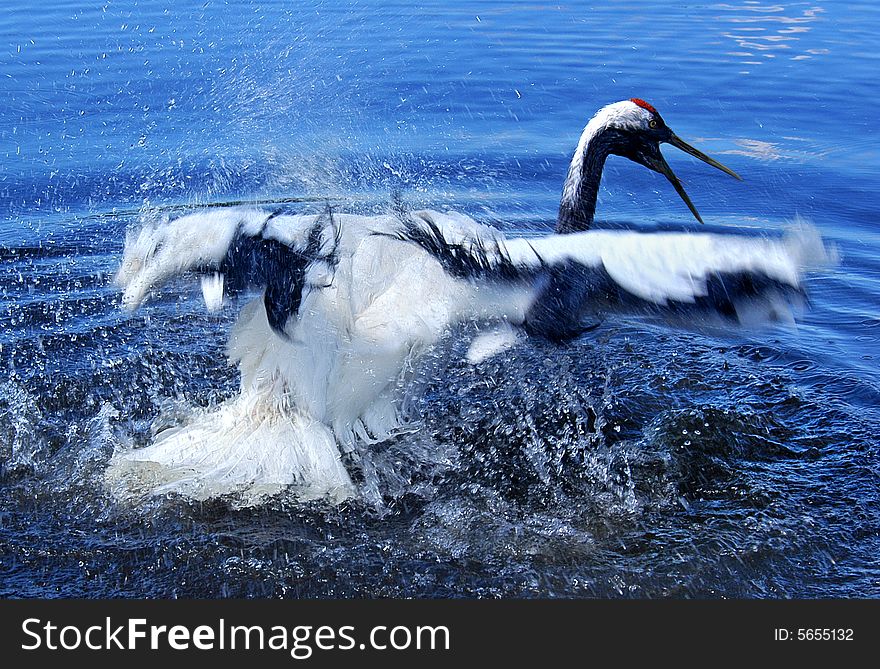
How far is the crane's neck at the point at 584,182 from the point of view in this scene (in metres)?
5.68

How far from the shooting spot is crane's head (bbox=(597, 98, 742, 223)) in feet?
19.2

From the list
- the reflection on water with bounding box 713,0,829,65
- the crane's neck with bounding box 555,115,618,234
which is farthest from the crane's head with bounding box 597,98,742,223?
the reflection on water with bounding box 713,0,829,65

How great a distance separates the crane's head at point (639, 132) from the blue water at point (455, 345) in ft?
3.05

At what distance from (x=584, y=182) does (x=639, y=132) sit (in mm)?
520

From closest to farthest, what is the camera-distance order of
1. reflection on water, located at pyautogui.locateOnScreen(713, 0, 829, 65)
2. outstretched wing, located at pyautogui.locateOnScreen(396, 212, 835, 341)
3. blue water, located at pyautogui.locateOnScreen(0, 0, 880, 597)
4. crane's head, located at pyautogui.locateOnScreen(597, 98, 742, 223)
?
outstretched wing, located at pyautogui.locateOnScreen(396, 212, 835, 341)
blue water, located at pyautogui.locateOnScreen(0, 0, 880, 597)
crane's head, located at pyautogui.locateOnScreen(597, 98, 742, 223)
reflection on water, located at pyautogui.locateOnScreen(713, 0, 829, 65)

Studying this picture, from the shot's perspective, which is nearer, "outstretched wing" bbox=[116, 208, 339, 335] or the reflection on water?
"outstretched wing" bbox=[116, 208, 339, 335]

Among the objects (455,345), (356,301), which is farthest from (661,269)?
(356,301)

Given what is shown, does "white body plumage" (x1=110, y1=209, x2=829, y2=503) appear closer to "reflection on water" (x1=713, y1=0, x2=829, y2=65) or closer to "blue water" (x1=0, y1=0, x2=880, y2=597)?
"blue water" (x1=0, y1=0, x2=880, y2=597)

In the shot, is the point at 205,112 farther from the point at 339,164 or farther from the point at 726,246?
the point at 726,246

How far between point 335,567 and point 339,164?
4511 millimetres

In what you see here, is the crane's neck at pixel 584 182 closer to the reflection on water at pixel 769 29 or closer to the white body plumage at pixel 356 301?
the white body plumage at pixel 356 301

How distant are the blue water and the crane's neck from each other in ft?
2.26

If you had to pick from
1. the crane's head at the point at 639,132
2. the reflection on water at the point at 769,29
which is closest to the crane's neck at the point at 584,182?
the crane's head at the point at 639,132

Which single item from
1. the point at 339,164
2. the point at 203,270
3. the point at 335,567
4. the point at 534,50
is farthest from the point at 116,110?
the point at 335,567
